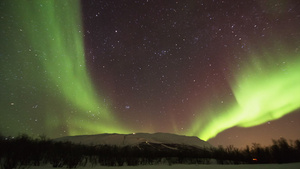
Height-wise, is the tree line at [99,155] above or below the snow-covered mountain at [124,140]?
below

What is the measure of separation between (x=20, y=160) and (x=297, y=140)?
1528 centimetres

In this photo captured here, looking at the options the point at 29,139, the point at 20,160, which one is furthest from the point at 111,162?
the point at 29,139

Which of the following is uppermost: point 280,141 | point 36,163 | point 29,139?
point 280,141

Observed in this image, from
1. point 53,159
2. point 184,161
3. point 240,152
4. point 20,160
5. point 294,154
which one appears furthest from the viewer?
point 240,152

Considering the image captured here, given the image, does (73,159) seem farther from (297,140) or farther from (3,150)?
(297,140)

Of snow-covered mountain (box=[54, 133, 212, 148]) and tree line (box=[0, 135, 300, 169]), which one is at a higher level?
snow-covered mountain (box=[54, 133, 212, 148])

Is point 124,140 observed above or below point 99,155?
above

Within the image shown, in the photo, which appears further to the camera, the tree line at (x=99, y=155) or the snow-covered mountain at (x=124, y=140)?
the snow-covered mountain at (x=124, y=140)

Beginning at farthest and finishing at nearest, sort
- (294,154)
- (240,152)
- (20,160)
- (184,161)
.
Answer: (240,152) → (184,161) → (294,154) → (20,160)

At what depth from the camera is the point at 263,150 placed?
31.1ft

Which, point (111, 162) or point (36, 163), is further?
point (111, 162)

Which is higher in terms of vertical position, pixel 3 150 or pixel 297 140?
pixel 297 140

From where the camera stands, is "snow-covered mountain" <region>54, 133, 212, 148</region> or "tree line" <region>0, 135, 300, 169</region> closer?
"tree line" <region>0, 135, 300, 169</region>

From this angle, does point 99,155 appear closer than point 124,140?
Result: Yes
